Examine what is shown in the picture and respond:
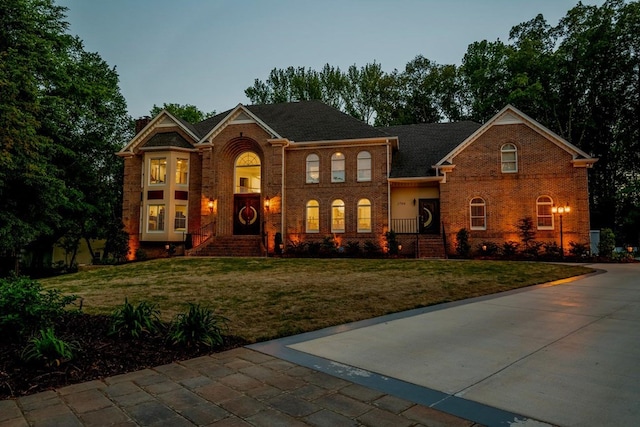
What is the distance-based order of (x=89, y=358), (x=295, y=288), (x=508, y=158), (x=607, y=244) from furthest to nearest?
(x=508, y=158) < (x=607, y=244) < (x=295, y=288) < (x=89, y=358)

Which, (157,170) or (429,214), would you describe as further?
(157,170)

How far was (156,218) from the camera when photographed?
2338 centimetres

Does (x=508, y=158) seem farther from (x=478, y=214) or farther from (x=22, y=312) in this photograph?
(x=22, y=312)

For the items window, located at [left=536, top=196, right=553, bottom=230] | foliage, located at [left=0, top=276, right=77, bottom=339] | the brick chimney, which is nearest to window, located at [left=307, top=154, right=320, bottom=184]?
the brick chimney

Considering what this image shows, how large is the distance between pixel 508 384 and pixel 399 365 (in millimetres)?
1057

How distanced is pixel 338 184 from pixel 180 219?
33.1 feet

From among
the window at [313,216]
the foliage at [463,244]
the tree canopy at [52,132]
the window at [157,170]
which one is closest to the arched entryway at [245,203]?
the window at [313,216]

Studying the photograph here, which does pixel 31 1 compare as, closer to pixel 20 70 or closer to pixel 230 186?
pixel 20 70

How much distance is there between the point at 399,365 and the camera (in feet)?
13.3

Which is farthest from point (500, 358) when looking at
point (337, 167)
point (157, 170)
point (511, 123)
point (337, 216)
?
point (157, 170)

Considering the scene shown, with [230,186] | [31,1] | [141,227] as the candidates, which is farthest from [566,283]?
[31,1]

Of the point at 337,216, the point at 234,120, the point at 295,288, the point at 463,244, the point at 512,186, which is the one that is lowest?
the point at 295,288

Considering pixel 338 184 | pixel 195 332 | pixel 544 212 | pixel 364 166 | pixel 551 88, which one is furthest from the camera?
pixel 551 88

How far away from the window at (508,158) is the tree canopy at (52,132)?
22627mm
